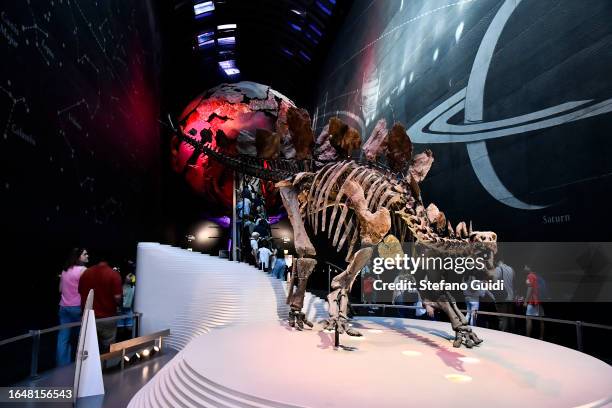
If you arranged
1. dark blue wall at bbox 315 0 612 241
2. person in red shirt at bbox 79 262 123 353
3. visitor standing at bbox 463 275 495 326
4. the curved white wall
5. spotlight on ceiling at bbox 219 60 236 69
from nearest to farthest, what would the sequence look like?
dark blue wall at bbox 315 0 612 241 → person in red shirt at bbox 79 262 123 353 → visitor standing at bbox 463 275 495 326 → the curved white wall → spotlight on ceiling at bbox 219 60 236 69

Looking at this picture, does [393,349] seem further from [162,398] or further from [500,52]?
[500,52]

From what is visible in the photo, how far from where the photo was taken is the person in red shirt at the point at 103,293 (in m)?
4.87

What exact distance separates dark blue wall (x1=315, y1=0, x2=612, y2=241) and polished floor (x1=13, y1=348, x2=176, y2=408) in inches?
218

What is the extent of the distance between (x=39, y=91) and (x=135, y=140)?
17.0 ft

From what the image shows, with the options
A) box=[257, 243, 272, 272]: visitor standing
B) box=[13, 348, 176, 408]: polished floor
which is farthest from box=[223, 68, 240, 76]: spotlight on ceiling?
box=[13, 348, 176, 408]: polished floor

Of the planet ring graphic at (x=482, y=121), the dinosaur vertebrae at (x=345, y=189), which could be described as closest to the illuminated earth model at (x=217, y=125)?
the planet ring graphic at (x=482, y=121)

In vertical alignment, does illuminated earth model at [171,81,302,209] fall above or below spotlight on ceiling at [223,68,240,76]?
below

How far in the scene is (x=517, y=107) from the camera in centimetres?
592

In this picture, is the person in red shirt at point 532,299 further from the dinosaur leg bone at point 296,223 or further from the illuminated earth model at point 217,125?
the illuminated earth model at point 217,125

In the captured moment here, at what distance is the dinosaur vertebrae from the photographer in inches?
192

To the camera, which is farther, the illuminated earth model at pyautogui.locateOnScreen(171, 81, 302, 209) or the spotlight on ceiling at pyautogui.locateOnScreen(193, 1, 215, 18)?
the spotlight on ceiling at pyautogui.locateOnScreen(193, 1, 215, 18)

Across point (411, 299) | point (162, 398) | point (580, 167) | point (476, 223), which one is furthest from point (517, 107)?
point (162, 398)

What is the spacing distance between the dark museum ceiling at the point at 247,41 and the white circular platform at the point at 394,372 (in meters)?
12.6

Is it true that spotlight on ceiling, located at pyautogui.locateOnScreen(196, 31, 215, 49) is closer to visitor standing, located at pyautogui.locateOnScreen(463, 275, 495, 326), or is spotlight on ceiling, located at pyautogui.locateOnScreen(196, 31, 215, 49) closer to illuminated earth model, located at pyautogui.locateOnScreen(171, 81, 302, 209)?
illuminated earth model, located at pyautogui.locateOnScreen(171, 81, 302, 209)
